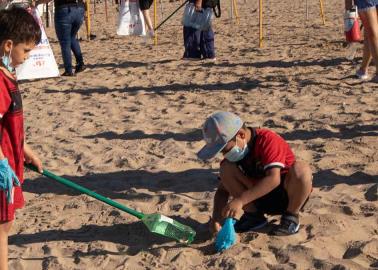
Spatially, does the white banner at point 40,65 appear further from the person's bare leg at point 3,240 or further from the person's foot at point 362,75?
the person's bare leg at point 3,240

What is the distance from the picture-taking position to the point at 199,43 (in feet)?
30.9

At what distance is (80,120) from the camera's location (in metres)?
6.42

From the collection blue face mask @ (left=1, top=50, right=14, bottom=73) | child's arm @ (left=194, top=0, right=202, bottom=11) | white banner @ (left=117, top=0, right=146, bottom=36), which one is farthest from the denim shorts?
white banner @ (left=117, top=0, right=146, bottom=36)

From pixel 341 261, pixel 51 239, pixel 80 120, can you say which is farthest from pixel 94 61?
pixel 341 261

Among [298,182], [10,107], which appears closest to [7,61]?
[10,107]

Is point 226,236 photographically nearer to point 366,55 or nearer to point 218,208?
point 218,208

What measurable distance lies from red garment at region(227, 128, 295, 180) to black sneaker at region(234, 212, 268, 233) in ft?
0.94

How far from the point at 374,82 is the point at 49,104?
3428mm

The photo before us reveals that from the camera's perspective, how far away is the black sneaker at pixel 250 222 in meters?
3.65

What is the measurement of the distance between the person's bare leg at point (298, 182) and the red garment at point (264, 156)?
5 centimetres

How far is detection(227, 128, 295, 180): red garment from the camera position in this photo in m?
3.32

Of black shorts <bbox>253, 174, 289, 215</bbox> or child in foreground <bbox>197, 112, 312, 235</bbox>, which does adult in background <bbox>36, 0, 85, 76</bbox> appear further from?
→ black shorts <bbox>253, 174, 289, 215</bbox>

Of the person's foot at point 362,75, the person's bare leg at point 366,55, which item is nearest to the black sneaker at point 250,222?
the person's bare leg at point 366,55

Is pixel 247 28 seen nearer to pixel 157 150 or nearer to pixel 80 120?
pixel 80 120
